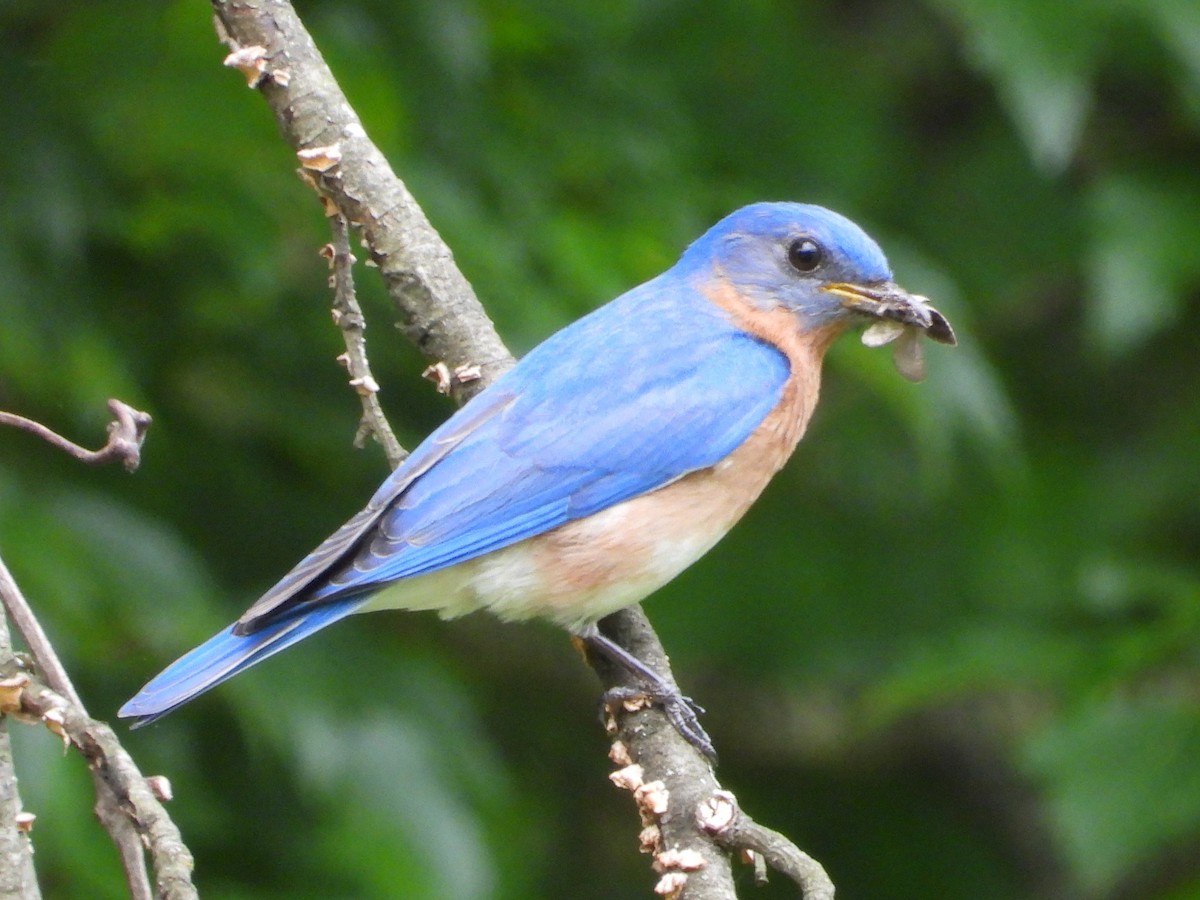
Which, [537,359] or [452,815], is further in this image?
[452,815]

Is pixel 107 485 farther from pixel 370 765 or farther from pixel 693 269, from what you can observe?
pixel 693 269

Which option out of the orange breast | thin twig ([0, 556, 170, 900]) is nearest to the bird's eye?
the orange breast

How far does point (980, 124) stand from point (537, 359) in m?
2.69

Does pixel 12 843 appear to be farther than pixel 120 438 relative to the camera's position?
No

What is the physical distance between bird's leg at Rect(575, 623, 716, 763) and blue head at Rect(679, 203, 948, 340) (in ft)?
3.28

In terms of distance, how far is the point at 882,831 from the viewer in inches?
228

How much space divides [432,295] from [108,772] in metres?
1.56

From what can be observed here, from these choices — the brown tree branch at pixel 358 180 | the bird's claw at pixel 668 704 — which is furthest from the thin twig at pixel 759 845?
the brown tree branch at pixel 358 180

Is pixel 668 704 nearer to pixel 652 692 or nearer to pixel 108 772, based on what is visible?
pixel 652 692

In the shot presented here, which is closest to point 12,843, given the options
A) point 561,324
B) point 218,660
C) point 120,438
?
point 120,438

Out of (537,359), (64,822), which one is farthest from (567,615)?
(64,822)

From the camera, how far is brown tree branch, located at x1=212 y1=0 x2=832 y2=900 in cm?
261

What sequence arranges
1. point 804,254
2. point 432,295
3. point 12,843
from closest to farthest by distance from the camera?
point 12,843
point 432,295
point 804,254

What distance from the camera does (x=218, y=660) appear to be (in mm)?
2980
